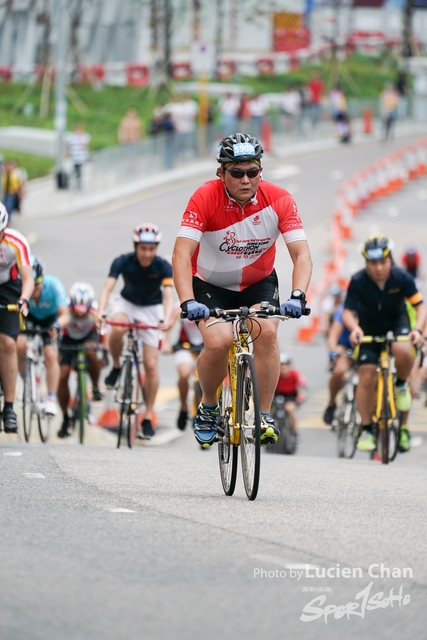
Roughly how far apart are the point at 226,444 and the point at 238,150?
1.81m

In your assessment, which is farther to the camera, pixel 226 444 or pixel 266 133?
pixel 266 133

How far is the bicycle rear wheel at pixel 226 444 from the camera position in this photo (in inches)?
324

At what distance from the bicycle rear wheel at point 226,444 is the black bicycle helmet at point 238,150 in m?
1.41

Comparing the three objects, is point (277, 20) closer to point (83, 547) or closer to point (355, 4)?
point (355, 4)

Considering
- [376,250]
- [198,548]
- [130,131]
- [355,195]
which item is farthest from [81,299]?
[130,131]

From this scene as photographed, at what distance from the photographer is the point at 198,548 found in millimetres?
6414

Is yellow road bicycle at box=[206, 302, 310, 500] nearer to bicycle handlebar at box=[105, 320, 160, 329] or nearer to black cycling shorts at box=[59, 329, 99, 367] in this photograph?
bicycle handlebar at box=[105, 320, 160, 329]

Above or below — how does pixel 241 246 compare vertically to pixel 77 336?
above

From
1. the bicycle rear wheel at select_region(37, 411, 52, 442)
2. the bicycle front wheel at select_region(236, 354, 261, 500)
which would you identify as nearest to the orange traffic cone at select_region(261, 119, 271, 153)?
the bicycle rear wheel at select_region(37, 411, 52, 442)

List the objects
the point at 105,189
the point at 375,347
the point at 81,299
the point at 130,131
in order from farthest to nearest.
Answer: the point at 130,131 → the point at 105,189 → the point at 81,299 → the point at 375,347

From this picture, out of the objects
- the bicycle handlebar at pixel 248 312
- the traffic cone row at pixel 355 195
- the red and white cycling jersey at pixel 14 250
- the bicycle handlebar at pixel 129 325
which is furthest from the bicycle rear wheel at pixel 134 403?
the traffic cone row at pixel 355 195

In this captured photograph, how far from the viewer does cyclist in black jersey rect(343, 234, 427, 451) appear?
12.0 m

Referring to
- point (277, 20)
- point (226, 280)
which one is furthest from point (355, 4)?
point (226, 280)

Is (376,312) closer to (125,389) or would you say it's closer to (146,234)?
(146,234)
